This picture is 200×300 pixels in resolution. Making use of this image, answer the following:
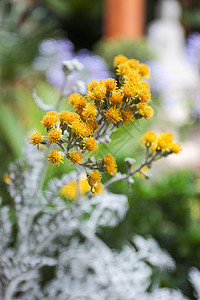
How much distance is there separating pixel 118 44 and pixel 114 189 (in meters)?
3.00

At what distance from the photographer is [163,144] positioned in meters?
0.45

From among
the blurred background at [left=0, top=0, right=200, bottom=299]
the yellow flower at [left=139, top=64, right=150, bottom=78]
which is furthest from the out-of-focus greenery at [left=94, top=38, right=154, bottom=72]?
the yellow flower at [left=139, top=64, right=150, bottom=78]

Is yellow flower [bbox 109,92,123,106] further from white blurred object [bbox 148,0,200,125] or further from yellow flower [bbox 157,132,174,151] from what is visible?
white blurred object [bbox 148,0,200,125]

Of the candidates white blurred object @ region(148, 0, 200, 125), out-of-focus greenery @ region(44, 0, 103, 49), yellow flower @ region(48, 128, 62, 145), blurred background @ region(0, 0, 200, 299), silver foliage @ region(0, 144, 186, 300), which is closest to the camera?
yellow flower @ region(48, 128, 62, 145)

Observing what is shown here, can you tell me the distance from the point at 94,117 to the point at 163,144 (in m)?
0.09

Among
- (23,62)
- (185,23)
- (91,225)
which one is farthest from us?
(185,23)

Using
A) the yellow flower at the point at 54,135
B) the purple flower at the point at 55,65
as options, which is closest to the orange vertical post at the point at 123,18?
the purple flower at the point at 55,65

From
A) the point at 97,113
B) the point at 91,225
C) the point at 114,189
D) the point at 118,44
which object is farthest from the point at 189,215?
the point at 118,44

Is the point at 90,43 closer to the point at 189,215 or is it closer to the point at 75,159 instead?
the point at 189,215

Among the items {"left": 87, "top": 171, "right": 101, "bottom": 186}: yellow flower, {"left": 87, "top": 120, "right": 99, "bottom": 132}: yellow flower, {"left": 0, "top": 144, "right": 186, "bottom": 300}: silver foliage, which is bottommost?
{"left": 0, "top": 144, "right": 186, "bottom": 300}: silver foliage

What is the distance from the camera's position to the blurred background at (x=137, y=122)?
3.03 ft

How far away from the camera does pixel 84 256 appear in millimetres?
621

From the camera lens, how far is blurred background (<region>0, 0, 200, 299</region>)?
0.92m

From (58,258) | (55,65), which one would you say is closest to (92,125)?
(58,258)
